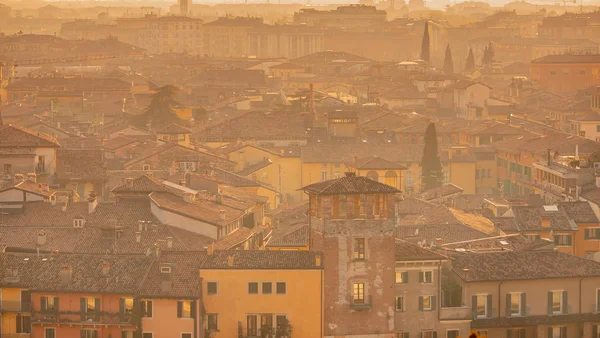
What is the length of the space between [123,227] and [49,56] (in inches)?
3127

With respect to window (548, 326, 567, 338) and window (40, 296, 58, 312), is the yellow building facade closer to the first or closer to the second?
window (40, 296, 58, 312)

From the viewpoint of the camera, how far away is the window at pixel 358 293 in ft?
102

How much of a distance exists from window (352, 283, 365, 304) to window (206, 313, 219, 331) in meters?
2.36

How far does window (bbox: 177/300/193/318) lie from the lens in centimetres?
2991

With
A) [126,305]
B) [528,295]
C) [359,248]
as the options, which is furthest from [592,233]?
[126,305]

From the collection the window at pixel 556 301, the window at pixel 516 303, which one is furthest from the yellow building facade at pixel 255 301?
the window at pixel 556 301

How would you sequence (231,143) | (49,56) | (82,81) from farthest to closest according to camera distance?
(49,56), (82,81), (231,143)

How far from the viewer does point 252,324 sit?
99.9 ft

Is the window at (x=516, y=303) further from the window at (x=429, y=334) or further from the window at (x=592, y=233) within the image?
the window at (x=592, y=233)

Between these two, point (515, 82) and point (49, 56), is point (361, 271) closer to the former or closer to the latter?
point (515, 82)

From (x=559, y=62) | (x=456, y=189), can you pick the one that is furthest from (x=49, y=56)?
(x=456, y=189)

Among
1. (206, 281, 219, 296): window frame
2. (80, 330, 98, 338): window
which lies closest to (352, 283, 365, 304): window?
(206, 281, 219, 296): window frame

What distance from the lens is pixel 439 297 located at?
102 ft

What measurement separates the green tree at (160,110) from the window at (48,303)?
35049 mm
